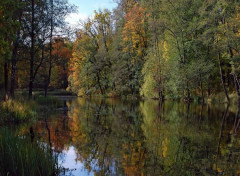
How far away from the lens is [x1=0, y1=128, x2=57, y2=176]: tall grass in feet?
13.7

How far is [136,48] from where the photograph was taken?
38312 millimetres

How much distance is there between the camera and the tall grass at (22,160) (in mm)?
4188

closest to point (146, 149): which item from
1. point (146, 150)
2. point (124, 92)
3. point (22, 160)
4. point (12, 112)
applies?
point (146, 150)

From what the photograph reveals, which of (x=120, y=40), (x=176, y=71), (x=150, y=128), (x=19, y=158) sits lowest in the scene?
(x=150, y=128)

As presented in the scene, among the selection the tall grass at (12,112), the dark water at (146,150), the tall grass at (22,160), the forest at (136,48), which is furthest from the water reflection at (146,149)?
the forest at (136,48)

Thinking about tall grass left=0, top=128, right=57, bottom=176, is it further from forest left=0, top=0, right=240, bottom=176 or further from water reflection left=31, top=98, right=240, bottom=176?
water reflection left=31, top=98, right=240, bottom=176

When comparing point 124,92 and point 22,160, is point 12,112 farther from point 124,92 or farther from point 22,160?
point 124,92

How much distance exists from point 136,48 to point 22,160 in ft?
115

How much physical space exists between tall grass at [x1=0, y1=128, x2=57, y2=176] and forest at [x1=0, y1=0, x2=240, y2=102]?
12.3 feet

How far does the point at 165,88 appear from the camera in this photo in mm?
30188

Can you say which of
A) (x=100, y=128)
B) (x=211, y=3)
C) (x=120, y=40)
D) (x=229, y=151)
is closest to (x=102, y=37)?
(x=120, y=40)

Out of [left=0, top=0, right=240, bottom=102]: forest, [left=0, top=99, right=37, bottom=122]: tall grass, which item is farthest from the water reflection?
[left=0, top=0, right=240, bottom=102]: forest

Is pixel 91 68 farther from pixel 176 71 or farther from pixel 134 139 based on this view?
pixel 134 139

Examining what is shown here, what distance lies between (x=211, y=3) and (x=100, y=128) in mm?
19782
